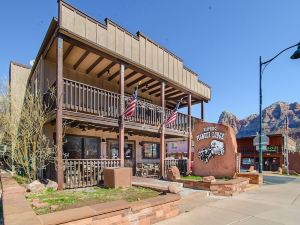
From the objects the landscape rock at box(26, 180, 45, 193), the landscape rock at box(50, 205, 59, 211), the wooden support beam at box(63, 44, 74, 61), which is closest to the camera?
the landscape rock at box(50, 205, 59, 211)

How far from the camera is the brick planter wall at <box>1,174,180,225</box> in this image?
421cm

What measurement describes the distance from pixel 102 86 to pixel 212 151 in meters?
6.96

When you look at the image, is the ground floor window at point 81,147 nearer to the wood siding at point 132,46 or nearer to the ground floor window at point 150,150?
the ground floor window at point 150,150

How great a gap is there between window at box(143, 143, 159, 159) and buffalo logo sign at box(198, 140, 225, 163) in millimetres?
5290

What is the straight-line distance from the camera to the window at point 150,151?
18.1 meters

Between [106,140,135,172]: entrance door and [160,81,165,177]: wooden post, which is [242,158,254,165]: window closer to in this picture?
[106,140,135,172]: entrance door

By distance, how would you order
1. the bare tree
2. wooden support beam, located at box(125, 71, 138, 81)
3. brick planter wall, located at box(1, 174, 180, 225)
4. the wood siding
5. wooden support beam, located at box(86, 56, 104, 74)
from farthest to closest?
wooden support beam, located at box(125, 71, 138, 81) < wooden support beam, located at box(86, 56, 104, 74) < the wood siding < the bare tree < brick planter wall, located at box(1, 174, 180, 225)

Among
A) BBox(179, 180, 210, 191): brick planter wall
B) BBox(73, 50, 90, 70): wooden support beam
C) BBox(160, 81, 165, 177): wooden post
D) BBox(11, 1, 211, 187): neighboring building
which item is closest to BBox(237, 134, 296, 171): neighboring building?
BBox(11, 1, 211, 187): neighboring building

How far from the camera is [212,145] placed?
13.2 meters

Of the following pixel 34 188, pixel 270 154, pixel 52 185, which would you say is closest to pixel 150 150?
pixel 52 185

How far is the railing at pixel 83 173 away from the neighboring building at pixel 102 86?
0.16 ft

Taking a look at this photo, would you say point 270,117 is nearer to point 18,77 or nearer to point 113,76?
point 113,76

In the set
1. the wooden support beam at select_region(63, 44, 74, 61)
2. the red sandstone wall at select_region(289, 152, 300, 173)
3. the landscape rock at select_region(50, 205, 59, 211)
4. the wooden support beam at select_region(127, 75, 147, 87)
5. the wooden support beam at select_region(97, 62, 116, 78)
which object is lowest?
the red sandstone wall at select_region(289, 152, 300, 173)

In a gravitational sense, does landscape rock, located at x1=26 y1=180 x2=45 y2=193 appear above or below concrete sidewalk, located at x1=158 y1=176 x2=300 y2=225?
above
